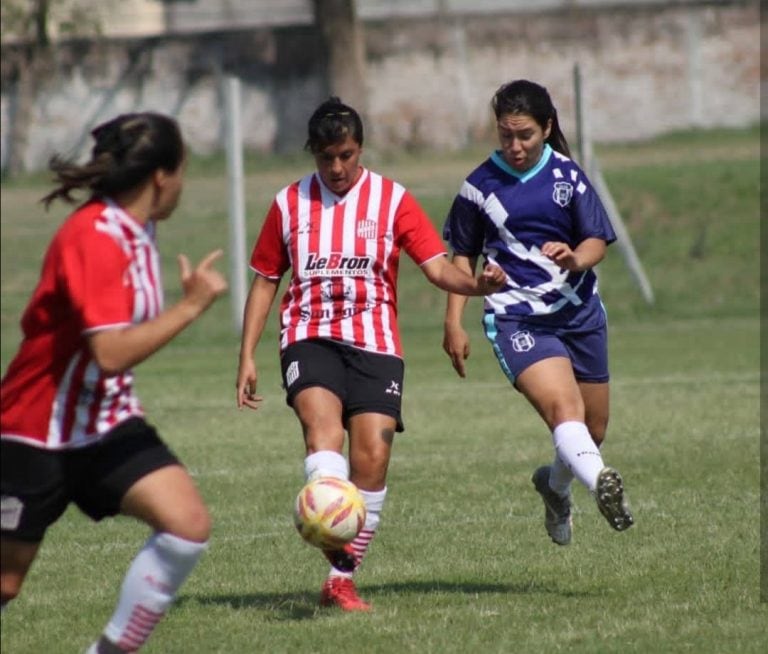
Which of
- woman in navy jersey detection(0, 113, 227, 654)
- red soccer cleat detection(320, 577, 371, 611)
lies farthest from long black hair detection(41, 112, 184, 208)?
red soccer cleat detection(320, 577, 371, 611)

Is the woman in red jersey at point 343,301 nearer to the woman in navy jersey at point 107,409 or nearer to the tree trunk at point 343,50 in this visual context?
the woman in navy jersey at point 107,409

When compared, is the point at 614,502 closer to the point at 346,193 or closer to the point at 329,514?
the point at 329,514

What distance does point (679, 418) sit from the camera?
12922 mm

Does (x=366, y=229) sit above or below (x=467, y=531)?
above

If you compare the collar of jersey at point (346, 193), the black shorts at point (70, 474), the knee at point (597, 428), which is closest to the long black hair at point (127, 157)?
the black shorts at point (70, 474)

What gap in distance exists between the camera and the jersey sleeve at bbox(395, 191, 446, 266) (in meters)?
7.04

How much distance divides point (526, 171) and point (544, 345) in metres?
0.73

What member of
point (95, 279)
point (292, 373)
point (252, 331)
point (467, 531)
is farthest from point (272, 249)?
point (95, 279)

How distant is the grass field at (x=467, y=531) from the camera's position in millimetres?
6348

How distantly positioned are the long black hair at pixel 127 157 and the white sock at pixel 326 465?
181 cm

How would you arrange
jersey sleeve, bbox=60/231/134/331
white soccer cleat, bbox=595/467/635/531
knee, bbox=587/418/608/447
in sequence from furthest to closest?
knee, bbox=587/418/608/447 → white soccer cleat, bbox=595/467/635/531 → jersey sleeve, bbox=60/231/134/331

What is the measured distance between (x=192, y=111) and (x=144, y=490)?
25.3m

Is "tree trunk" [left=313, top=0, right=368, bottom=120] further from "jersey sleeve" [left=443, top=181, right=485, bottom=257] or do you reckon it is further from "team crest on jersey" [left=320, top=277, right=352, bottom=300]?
"team crest on jersey" [left=320, top=277, right=352, bottom=300]

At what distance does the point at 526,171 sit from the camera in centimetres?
745
